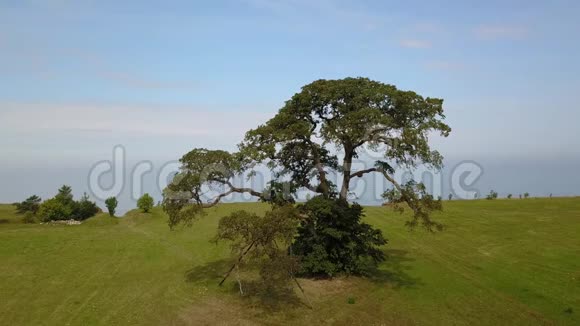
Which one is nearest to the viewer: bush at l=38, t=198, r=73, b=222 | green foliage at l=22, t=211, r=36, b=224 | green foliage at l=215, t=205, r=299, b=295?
green foliage at l=215, t=205, r=299, b=295

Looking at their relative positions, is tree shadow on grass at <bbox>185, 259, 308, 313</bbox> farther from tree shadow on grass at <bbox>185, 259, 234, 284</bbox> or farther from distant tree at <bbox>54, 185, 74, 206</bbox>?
distant tree at <bbox>54, 185, 74, 206</bbox>

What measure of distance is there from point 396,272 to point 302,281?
22.5 feet

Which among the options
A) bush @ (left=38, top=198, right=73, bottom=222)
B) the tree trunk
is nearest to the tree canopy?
the tree trunk

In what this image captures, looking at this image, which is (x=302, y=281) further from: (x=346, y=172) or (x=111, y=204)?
(x=111, y=204)

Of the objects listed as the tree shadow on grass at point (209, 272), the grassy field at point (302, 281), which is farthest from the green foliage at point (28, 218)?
the tree shadow on grass at point (209, 272)

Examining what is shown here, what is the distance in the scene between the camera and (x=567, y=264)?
3088 centimetres

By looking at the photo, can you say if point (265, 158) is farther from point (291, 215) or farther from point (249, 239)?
point (249, 239)

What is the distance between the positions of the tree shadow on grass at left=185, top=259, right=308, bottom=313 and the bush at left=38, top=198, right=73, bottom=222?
89.9ft

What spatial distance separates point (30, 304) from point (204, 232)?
23.0 meters

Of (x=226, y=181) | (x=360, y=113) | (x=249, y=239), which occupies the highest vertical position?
(x=360, y=113)

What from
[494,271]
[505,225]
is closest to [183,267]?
[494,271]

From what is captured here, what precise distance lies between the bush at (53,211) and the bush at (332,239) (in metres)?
34.5

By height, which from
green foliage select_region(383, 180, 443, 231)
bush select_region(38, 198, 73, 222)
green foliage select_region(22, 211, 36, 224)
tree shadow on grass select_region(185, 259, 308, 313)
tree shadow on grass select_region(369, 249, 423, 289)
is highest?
green foliage select_region(383, 180, 443, 231)

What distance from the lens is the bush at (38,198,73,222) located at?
166 feet
